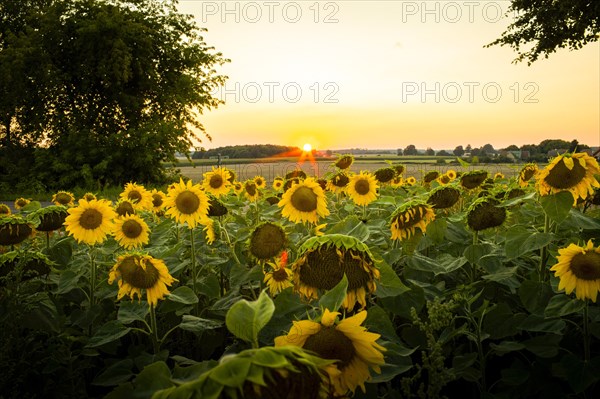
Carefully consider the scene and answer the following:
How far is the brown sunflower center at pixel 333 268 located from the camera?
1563 mm

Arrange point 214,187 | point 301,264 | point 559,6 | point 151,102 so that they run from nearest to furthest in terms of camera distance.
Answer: point 301,264 < point 214,187 < point 559,6 < point 151,102

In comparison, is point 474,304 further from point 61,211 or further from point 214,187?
point 214,187

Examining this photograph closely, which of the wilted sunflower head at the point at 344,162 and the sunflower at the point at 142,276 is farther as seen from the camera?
the wilted sunflower head at the point at 344,162

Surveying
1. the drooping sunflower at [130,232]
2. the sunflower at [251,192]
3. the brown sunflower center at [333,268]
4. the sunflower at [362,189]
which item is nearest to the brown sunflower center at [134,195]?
the sunflower at [251,192]

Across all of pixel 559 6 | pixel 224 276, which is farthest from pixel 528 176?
pixel 559 6

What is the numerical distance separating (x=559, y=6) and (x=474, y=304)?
791 inches

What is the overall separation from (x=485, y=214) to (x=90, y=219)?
2148mm

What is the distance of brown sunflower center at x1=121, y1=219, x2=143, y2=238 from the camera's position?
299cm

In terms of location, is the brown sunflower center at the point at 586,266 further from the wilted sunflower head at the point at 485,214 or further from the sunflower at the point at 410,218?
the sunflower at the point at 410,218

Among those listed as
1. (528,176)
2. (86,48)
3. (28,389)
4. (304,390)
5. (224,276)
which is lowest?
(28,389)

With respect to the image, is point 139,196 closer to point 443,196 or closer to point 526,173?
point 443,196

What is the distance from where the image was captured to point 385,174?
482cm

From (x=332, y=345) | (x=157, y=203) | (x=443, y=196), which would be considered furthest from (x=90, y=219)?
(x=332, y=345)

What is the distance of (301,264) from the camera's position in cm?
164
